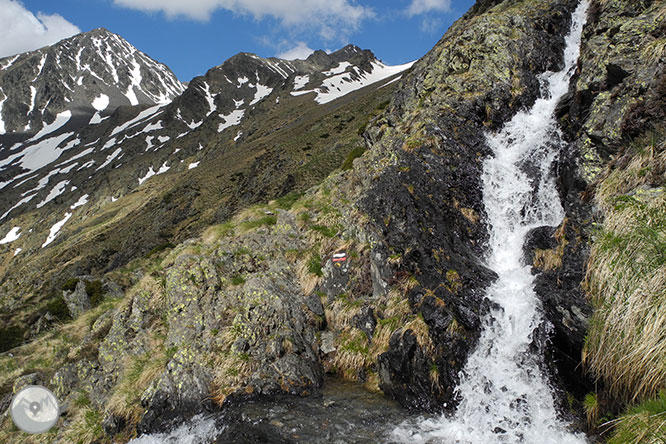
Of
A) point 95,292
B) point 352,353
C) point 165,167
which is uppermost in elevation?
point 165,167

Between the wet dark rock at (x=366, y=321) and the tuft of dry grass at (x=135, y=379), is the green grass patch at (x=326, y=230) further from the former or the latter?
the tuft of dry grass at (x=135, y=379)

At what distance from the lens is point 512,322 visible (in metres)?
9.64

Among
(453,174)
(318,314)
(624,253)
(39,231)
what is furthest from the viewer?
(39,231)

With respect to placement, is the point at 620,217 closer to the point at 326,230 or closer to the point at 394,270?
the point at 394,270

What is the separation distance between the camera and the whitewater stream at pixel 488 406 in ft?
25.6

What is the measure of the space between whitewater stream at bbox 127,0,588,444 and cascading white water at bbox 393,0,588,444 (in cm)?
2

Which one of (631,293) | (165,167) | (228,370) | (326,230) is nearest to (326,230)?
(326,230)

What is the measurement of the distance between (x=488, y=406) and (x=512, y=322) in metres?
2.41

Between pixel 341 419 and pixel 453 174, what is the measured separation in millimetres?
9854

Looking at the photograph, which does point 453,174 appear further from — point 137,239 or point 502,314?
point 137,239

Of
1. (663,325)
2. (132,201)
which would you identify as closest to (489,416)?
(663,325)

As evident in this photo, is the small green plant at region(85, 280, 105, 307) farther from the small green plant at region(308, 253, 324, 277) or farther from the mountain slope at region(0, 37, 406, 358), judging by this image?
the small green plant at region(308, 253, 324, 277)

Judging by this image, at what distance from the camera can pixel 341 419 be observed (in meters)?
8.87
